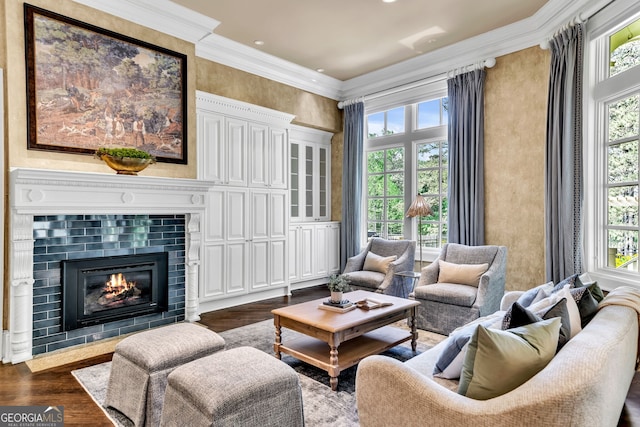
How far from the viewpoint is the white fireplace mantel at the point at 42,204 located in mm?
2969

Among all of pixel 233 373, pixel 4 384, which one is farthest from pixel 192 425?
pixel 4 384

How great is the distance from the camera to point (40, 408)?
2289mm

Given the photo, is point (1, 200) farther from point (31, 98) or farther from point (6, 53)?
point (6, 53)

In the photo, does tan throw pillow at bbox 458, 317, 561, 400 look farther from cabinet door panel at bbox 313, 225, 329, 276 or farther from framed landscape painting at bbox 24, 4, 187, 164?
cabinet door panel at bbox 313, 225, 329, 276

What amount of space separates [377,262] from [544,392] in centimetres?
368

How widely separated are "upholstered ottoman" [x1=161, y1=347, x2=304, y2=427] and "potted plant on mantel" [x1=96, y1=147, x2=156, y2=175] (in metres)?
2.22

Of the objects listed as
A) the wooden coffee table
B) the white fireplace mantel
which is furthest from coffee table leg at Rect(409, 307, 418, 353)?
the white fireplace mantel

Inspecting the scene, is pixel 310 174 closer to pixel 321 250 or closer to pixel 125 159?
pixel 321 250

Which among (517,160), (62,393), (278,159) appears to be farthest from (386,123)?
(62,393)

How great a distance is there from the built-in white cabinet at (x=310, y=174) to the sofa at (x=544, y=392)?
4.37 meters

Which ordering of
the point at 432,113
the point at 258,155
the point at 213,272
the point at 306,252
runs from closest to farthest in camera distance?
the point at 213,272 → the point at 258,155 → the point at 432,113 → the point at 306,252

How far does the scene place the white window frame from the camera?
3.32 metres

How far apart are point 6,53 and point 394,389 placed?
12.4 feet

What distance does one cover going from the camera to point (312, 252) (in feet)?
19.5
